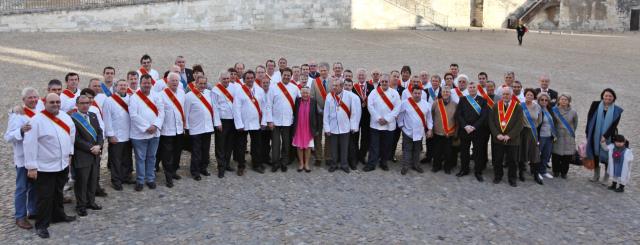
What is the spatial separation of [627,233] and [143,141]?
20.9 ft

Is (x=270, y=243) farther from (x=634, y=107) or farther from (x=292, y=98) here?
(x=634, y=107)

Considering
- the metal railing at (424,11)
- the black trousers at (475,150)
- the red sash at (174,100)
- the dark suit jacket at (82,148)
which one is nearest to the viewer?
the dark suit jacket at (82,148)

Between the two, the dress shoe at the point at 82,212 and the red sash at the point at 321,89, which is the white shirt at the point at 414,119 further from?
the dress shoe at the point at 82,212

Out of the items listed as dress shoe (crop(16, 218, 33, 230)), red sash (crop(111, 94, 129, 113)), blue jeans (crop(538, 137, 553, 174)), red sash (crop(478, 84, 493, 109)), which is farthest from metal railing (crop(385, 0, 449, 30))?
dress shoe (crop(16, 218, 33, 230))

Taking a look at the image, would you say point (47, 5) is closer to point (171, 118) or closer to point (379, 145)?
point (171, 118)

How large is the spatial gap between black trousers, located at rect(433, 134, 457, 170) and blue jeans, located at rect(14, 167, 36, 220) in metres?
5.91

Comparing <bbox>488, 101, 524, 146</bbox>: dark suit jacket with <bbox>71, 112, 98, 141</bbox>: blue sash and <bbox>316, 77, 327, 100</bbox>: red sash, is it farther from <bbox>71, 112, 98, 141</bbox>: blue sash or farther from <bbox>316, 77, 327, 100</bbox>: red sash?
<bbox>71, 112, 98, 141</bbox>: blue sash

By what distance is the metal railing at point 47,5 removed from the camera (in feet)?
92.8

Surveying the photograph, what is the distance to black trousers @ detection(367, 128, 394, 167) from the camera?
9.95 metres

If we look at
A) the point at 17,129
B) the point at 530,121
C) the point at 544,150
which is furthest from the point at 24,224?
the point at 544,150

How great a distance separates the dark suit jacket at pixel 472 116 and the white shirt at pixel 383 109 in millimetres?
1009

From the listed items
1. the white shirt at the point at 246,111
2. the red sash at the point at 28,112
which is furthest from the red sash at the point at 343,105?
the red sash at the point at 28,112

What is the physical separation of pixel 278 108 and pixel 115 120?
254 cm

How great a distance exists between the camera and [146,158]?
8.65 m
